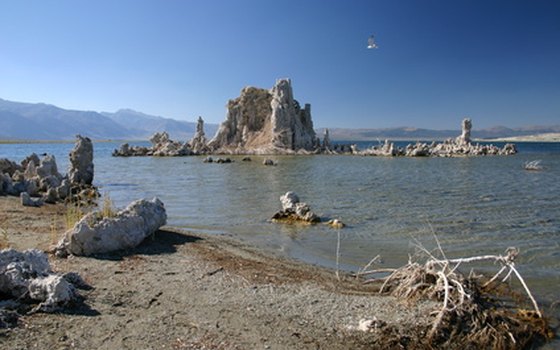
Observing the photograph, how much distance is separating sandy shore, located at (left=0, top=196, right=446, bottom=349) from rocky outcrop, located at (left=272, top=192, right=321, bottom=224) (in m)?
5.23

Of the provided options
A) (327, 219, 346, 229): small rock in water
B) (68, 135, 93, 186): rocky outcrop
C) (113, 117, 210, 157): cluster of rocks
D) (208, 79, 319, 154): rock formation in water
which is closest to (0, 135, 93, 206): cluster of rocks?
(68, 135, 93, 186): rocky outcrop

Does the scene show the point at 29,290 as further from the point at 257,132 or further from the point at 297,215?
the point at 257,132

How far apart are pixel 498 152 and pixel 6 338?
91.8 meters

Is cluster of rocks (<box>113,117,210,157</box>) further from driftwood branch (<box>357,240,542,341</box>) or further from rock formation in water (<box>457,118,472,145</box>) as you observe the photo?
driftwood branch (<box>357,240,542,341</box>)

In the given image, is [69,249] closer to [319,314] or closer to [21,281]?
[21,281]

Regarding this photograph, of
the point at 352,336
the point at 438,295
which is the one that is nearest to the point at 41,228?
the point at 352,336

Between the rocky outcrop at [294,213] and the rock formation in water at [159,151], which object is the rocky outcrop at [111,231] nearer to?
the rocky outcrop at [294,213]

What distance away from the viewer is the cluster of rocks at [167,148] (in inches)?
3077

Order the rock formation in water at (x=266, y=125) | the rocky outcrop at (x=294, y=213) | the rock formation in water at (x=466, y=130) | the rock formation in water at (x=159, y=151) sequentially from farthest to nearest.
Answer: the rock formation in water at (x=466, y=130) → the rock formation in water at (x=266, y=125) → the rock formation in water at (x=159, y=151) → the rocky outcrop at (x=294, y=213)

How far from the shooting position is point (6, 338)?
16.7 feet

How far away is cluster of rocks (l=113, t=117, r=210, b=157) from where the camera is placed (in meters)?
78.1

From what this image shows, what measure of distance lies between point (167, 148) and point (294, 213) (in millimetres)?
69576

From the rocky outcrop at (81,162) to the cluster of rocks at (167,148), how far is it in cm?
5290

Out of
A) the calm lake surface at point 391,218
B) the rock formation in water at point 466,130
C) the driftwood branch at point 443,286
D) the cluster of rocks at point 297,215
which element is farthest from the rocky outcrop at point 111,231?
the rock formation in water at point 466,130
